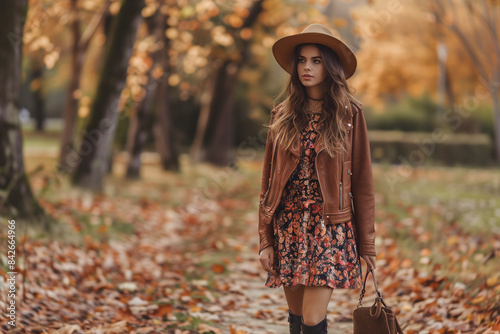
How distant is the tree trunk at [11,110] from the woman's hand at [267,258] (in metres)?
3.40

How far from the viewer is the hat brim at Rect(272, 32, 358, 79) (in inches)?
135

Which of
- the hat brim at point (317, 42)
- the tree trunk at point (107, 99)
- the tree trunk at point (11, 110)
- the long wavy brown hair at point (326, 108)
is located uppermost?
the tree trunk at point (107, 99)

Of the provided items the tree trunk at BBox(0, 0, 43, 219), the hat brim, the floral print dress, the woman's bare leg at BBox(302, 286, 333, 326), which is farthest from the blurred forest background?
the woman's bare leg at BBox(302, 286, 333, 326)

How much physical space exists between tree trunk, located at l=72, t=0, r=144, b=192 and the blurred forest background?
0.08 ft

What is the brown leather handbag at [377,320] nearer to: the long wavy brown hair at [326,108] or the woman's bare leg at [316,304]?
the woman's bare leg at [316,304]

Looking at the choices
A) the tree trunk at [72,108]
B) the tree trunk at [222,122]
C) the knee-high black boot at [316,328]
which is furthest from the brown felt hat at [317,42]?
the tree trunk at [222,122]

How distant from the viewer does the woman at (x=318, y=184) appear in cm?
340

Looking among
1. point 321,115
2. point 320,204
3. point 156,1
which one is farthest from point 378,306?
point 156,1

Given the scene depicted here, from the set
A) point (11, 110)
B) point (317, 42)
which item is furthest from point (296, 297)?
point (11, 110)

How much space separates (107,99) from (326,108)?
20.4 feet

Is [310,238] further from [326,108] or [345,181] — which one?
[326,108]

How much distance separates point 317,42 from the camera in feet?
11.4

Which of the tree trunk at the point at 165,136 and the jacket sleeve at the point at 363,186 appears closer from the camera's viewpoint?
the jacket sleeve at the point at 363,186

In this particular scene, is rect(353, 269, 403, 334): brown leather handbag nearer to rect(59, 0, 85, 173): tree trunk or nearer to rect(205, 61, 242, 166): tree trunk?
rect(59, 0, 85, 173): tree trunk
